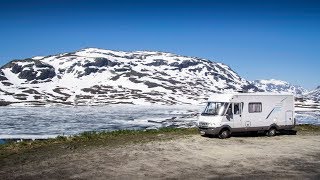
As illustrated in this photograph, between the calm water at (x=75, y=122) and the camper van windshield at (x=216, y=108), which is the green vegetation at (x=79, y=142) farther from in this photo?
the calm water at (x=75, y=122)

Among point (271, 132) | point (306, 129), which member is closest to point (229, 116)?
point (271, 132)

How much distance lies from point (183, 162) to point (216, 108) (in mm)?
11460

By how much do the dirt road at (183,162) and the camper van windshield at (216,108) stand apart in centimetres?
330

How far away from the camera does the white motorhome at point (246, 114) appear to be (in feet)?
94.7

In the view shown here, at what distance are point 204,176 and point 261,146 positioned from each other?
402 inches

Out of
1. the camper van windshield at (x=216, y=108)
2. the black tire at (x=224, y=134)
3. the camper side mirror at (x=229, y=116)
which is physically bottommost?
the black tire at (x=224, y=134)

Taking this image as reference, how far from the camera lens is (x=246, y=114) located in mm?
29891

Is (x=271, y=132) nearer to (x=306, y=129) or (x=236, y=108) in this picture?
(x=236, y=108)

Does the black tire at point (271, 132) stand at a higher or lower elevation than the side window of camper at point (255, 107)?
lower

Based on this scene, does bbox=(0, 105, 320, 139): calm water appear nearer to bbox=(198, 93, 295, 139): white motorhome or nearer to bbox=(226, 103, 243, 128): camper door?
bbox=(198, 93, 295, 139): white motorhome

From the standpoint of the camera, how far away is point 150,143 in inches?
1003

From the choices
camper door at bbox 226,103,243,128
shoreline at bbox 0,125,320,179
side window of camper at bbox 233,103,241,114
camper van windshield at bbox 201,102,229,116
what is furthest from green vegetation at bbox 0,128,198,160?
side window of camper at bbox 233,103,241,114

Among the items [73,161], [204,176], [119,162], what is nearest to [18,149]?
[73,161]

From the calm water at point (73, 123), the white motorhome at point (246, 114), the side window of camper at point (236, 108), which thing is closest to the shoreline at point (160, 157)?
the white motorhome at point (246, 114)
